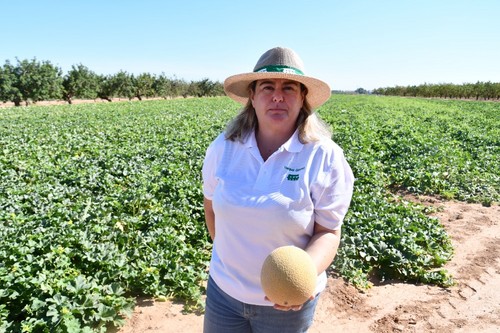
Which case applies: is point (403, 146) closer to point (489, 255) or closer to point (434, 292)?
point (489, 255)

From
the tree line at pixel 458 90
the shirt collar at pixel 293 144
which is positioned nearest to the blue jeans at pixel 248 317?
the shirt collar at pixel 293 144

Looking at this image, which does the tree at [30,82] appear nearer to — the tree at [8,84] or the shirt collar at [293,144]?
the tree at [8,84]

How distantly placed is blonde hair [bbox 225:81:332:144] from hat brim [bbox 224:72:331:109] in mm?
41

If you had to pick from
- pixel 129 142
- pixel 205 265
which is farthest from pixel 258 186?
pixel 129 142

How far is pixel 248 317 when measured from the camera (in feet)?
6.34

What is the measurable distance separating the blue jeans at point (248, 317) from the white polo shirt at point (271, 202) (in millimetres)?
61

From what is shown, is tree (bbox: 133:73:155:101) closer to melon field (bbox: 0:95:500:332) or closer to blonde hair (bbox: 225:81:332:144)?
melon field (bbox: 0:95:500:332)

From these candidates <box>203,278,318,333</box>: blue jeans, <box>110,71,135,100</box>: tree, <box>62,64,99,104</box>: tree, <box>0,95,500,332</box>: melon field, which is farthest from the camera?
<box>110,71,135,100</box>: tree

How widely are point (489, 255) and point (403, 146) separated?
6666 mm

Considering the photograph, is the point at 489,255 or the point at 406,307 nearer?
the point at 406,307

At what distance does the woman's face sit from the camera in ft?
6.30

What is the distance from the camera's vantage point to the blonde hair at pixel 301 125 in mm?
1914

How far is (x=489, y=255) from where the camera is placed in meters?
5.46

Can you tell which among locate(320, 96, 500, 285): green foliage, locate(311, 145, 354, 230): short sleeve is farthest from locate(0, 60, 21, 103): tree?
locate(311, 145, 354, 230): short sleeve
